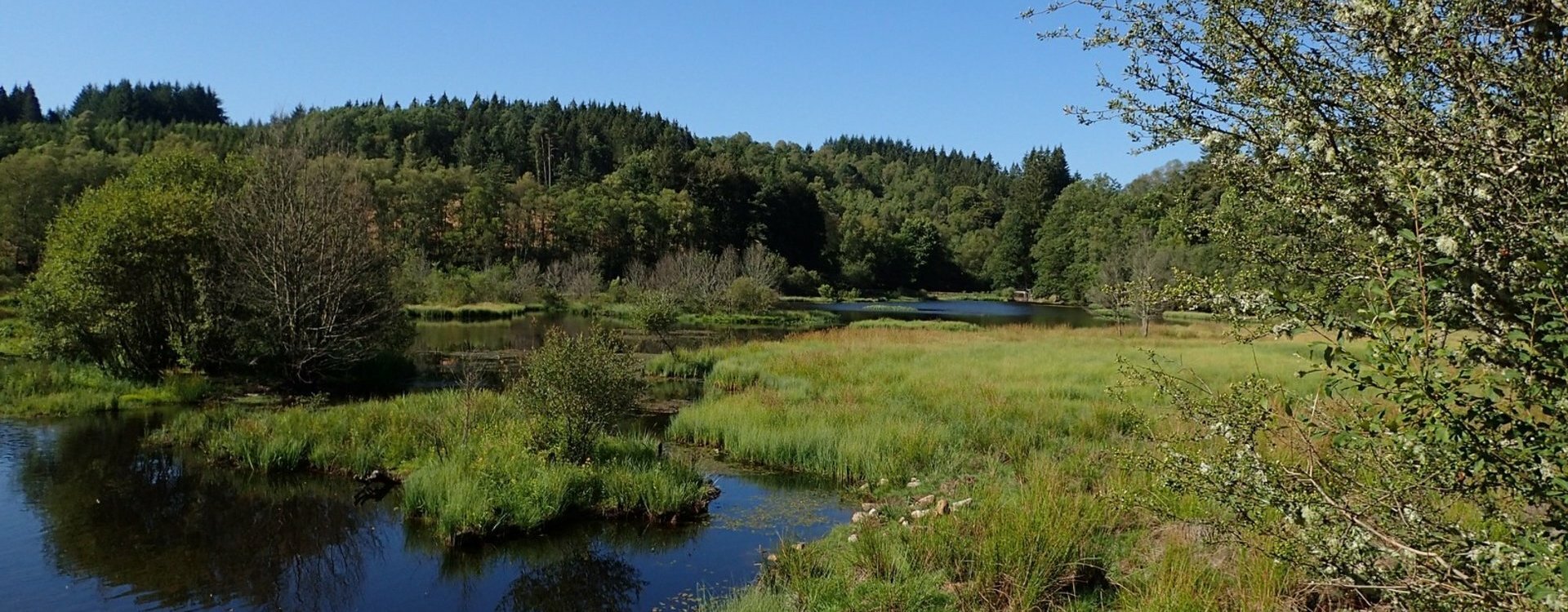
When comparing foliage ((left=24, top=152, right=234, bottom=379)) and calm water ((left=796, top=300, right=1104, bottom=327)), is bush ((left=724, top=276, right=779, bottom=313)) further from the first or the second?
foliage ((left=24, top=152, right=234, bottom=379))

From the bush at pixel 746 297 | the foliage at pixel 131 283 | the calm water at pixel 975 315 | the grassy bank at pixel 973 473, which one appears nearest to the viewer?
the grassy bank at pixel 973 473

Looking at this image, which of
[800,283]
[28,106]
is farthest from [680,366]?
[28,106]

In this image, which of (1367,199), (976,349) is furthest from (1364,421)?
(976,349)

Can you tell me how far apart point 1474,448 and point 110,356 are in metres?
30.2

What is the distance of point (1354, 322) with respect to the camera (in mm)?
2906

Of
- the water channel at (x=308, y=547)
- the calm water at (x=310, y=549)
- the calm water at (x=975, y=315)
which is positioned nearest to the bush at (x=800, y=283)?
the calm water at (x=975, y=315)

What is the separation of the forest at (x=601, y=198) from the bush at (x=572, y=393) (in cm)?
4008

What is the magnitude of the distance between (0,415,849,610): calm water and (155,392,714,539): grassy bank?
425 mm

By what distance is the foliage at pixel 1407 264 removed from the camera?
8.29 ft

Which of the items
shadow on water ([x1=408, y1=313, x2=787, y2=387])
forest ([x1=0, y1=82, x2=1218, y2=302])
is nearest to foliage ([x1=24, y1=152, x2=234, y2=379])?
shadow on water ([x1=408, y1=313, x2=787, y2=387])

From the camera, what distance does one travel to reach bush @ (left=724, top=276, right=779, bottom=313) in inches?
2571

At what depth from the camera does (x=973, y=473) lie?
1340cm

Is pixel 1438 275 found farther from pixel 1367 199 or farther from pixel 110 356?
pixel 110 356

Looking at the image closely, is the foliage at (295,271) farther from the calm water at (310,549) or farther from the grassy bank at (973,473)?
the grassy bank at (973,473)
